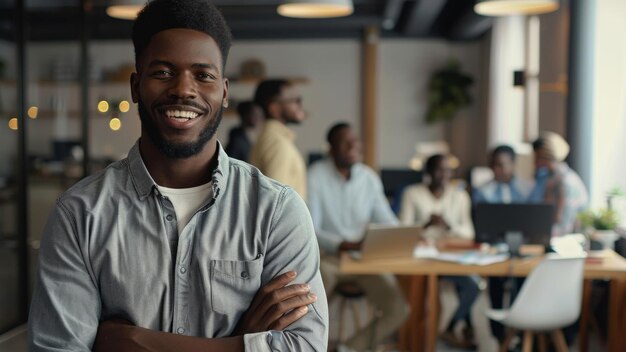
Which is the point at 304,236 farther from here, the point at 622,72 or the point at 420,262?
the point at 622,72

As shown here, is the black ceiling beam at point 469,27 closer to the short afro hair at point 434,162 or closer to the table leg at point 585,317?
the short afro hair at point 434,162

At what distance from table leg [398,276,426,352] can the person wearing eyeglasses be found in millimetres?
1156

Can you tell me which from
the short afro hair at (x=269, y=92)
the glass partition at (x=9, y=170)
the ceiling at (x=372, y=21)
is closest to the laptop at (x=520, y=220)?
the short afro hair at (x=269, y=92)

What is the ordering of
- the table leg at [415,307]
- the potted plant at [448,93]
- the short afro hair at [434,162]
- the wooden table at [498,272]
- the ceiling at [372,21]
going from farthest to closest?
the potted plant at [448,93] → the ceiling at [372,21] → the short afro hair at [434,162] → the table leg at [415,307] → the wooden table at [498,272]

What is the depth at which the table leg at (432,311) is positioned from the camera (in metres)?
5.09

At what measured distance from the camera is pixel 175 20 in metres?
1.69

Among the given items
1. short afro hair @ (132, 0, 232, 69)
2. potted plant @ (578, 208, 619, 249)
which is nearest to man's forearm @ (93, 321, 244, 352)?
short afro hair @ (132, 0, 232, 69)

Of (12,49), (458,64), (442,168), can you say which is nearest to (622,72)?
(442,168)

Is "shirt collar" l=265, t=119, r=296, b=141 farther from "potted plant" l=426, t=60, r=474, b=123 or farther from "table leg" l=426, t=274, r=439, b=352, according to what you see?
"potted plant" l=426, t=60, r=474, b=123

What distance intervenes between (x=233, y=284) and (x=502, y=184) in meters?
5.54

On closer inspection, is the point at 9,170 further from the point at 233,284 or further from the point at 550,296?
the point at 233,284

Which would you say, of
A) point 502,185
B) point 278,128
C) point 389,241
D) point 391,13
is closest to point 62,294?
point 278,128

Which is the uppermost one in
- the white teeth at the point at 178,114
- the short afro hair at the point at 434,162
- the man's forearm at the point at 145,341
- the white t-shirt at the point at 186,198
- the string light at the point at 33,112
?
the string light at the point at 33,112

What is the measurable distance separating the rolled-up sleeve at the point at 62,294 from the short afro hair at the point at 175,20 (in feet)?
1.22
